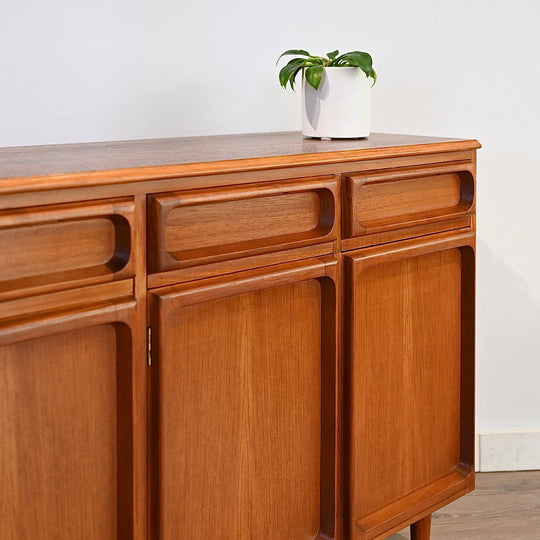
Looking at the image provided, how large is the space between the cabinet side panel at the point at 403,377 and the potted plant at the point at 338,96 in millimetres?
338

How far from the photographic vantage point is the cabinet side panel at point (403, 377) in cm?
183

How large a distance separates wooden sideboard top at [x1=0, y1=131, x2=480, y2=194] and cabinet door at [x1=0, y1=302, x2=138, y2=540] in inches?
8.0

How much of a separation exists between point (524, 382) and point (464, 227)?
990 millimetres

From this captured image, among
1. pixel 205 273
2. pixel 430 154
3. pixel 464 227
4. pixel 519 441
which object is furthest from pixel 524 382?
pixel 205 273

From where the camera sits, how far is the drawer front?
4.01 feet

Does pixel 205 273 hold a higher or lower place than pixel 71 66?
lower

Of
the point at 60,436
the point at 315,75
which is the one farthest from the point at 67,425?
the point at 315,75

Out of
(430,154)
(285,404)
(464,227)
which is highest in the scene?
(430,154)

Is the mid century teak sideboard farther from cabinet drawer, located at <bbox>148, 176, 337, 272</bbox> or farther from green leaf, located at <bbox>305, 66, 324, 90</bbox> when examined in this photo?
green leaf, located at <bbox>305, 66, 324, 90</bbox>

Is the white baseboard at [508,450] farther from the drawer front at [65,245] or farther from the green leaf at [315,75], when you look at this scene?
the drawer front at [65,245]

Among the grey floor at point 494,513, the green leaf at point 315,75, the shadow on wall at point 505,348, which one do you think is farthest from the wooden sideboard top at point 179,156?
the grey floor at point 494,513

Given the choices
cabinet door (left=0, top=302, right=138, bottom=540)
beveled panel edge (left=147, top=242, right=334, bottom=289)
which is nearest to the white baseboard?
beveled panel edge (left=147, top=242, right=334, bottom=289)

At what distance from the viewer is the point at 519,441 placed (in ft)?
9.23

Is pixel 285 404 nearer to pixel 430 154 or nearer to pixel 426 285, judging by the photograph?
pixel 426 285
